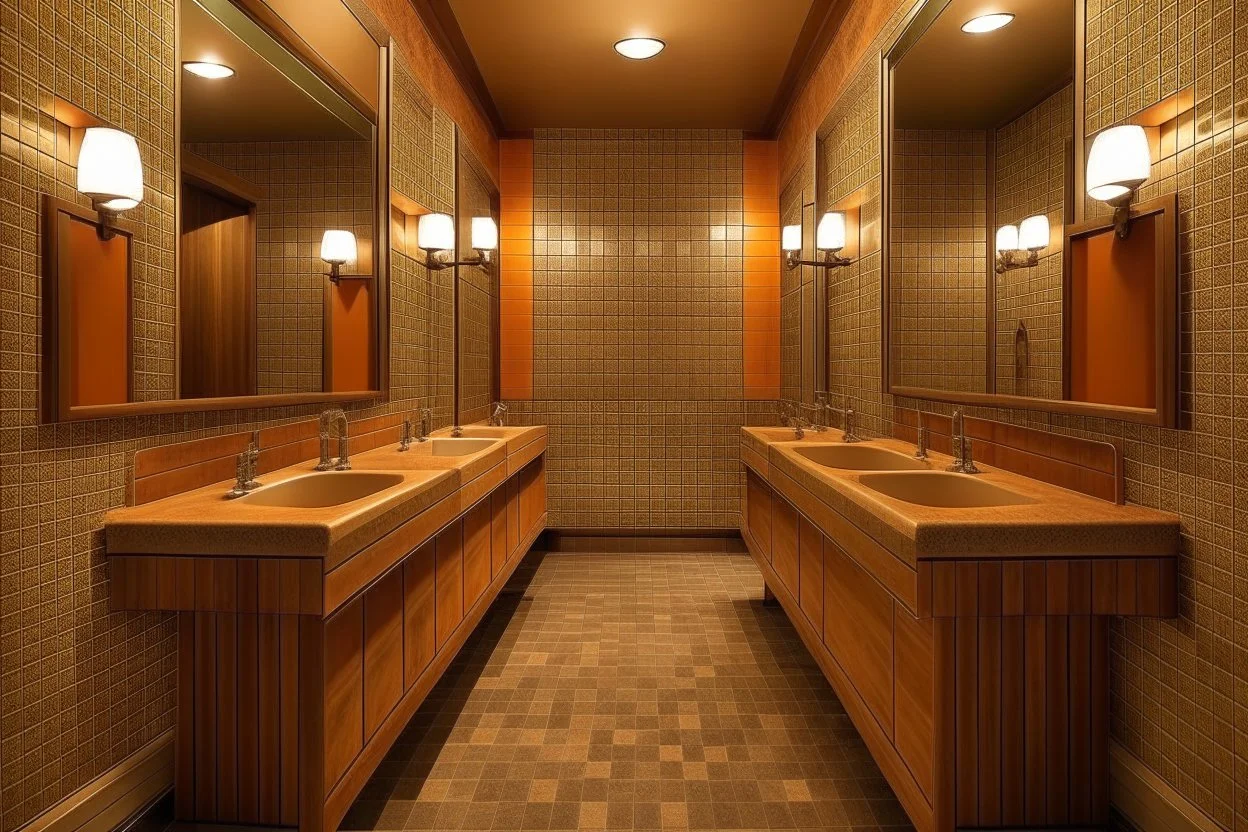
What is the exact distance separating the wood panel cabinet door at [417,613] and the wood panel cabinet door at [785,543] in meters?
1.30

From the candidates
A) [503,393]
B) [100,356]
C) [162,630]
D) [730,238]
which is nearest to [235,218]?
[100,356]

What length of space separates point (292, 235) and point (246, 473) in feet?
2.71

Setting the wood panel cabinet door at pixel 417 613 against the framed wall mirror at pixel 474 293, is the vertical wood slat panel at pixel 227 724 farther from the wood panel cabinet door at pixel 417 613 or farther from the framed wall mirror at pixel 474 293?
the framed wall mirror at pixel 474 293

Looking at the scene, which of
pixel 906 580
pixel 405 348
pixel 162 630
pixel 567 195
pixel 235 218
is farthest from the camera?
pixel 567 195

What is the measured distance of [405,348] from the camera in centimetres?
321

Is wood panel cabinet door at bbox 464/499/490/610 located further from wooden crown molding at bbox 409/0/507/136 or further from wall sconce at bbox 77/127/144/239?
wooden crown molding at bbox 409/0/507/136

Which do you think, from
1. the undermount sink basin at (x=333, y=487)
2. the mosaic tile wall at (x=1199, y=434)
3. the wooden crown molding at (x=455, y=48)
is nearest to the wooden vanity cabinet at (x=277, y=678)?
the undermount sink basin at (x=333, y=487)

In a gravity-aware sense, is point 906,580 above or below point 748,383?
below

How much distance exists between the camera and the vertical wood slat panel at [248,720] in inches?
64.1

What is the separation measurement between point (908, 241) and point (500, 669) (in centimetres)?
226

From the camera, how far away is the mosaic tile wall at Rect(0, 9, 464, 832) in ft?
4.43

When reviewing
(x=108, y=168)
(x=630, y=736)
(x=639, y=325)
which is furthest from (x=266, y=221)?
(x=639, y=325)

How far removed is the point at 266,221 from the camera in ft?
7.12

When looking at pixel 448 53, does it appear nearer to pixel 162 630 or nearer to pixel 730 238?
pixel 730 238
